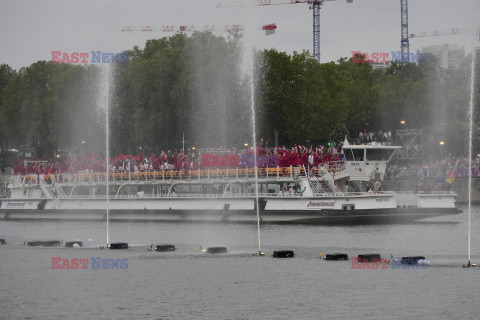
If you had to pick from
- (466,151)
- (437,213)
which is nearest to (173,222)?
(437,213)

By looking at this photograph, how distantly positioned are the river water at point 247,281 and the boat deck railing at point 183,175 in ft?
38.9

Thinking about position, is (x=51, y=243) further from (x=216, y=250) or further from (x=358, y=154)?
(x=358, y=154)

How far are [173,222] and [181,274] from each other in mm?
34955

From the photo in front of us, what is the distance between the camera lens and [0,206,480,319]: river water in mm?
31859

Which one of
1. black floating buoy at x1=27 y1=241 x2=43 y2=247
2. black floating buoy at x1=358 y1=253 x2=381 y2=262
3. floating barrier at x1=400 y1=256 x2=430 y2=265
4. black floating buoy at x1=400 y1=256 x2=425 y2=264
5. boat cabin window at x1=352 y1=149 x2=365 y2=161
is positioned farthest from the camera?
boat cabin window at x1=352 y1=149 x2=365 y2=161

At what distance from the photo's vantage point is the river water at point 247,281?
105 feet

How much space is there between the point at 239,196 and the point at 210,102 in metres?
42.0

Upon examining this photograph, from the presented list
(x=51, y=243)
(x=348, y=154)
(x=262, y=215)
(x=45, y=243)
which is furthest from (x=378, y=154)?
(x=45, y=243)

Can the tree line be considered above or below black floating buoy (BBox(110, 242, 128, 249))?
above

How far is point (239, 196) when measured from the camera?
72.7 meters

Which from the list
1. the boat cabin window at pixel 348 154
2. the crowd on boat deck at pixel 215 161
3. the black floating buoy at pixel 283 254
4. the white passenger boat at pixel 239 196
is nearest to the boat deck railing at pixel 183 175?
the white passenger boat at pixel 239 196

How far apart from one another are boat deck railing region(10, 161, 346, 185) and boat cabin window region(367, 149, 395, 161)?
7.98 ft

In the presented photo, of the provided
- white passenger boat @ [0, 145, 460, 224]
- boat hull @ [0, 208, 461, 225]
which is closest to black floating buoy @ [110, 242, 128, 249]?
boat hull @ [0, 208, 461, 225]

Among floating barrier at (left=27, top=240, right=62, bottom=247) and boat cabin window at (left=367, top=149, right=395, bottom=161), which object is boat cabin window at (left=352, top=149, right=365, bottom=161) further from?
floating barrier at (left=27, top=240, right=62, bottom=247)
